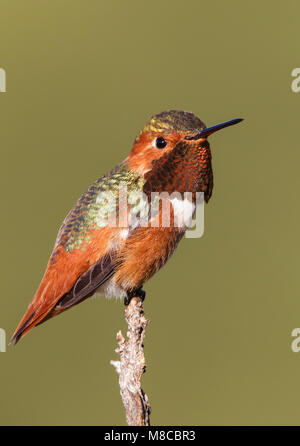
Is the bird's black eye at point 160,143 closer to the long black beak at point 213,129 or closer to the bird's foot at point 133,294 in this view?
the long black beak at point 213,129

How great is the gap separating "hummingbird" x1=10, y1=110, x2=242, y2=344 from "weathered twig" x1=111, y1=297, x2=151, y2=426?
32cm

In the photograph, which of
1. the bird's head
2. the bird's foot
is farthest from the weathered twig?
the bird's head

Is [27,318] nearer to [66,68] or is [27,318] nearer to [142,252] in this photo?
[142,252]

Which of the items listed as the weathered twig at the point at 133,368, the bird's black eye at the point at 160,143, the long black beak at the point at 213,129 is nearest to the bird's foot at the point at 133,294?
the weathered twig at the point at 133,368

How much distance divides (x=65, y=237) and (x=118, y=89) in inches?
184

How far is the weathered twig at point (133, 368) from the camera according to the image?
3803 mm

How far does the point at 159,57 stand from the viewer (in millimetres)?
9070

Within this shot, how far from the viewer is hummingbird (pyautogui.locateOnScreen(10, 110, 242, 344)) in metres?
4.17

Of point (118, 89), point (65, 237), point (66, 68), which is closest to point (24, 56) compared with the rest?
point (66, 68)

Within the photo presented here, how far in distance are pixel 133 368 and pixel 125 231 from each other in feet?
2.78

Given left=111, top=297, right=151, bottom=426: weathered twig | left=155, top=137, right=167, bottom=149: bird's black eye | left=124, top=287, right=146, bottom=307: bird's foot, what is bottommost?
left=111, top=297, right=151, bottom=426: weathered twig

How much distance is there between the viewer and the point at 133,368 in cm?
390

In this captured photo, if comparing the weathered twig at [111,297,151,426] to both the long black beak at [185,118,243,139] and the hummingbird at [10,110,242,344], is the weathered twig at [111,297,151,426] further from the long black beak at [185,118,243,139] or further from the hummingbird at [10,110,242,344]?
the long black beak at [185,118,243,139]

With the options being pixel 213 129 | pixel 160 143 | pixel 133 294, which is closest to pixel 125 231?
pixel 133 294
